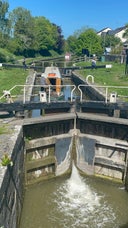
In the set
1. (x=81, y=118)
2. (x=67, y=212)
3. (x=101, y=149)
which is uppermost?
(x=81, y=118)

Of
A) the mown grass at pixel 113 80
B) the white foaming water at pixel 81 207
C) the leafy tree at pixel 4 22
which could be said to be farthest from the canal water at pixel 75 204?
the leafy tree at pixel 4 22

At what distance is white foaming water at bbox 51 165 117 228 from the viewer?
34.3ft

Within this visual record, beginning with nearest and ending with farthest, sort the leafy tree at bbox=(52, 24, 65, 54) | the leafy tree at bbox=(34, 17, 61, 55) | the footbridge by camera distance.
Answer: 1. the footbridge
2. the leafy tree at bbox=(34, 17, 61, 55)
3. the leafy tree at bbox=(52, 24, 65, 54)

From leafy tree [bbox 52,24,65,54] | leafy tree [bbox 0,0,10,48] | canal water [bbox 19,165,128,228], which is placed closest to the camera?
canal water [bbox 19,165,128,228]

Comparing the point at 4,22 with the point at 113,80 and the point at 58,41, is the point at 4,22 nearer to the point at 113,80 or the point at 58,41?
the point at 58,41

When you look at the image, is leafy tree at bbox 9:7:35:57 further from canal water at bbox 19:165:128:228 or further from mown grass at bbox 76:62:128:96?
canal water at bbox 19:165:128:228

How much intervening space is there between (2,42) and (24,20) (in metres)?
9.21

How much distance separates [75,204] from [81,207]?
0.29m

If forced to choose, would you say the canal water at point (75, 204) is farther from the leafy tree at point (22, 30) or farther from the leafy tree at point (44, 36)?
the leafy tree at point (44, 36)

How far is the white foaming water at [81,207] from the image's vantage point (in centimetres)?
1047

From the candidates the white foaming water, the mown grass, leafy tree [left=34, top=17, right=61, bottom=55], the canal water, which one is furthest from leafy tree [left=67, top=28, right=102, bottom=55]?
the white foaming water

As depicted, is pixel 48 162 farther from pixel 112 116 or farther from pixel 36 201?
pixel 112 116

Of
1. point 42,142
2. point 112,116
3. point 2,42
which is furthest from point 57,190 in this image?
point 2,42

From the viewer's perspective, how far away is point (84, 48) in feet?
219
